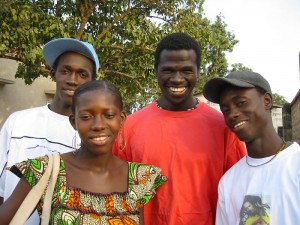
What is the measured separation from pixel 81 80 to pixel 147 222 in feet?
3.24

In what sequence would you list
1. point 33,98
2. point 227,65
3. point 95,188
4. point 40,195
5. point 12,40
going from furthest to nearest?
point 227,65, point 33,98, point 12,40, point 95,188, point 40,195

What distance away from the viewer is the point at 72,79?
8.08ft

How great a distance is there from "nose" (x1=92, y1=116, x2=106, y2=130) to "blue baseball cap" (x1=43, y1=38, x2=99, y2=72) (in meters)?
0.65

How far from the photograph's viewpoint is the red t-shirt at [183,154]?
229 centimetres

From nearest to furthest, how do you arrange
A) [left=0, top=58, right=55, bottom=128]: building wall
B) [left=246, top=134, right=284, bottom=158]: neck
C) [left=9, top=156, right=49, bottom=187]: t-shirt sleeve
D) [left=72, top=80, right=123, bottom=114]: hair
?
[left=9, top=156, right=49, bottom=187]: t-shirt sleeve, [left=72, top=80, right=123, bottom=114]: hair, [left=246, top=134, right=284, bottom=158]: neck, [left=0, top=58, right=55, bottom=128]: building wall

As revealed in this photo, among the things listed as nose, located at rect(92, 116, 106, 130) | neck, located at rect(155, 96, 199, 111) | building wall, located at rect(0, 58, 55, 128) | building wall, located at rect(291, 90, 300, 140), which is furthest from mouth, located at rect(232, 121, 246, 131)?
building wall, located at rect(0, 58, 55, 128)

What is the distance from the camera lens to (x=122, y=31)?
9.19m

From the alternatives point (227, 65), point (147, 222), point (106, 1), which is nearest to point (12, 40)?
point (106, 1)

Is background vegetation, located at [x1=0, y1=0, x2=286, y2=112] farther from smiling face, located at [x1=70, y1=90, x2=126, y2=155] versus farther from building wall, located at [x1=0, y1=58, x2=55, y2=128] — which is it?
smiling face, located at [x1=70, y1=90, x2=126, y2=155]

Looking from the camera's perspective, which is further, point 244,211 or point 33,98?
point 33,98

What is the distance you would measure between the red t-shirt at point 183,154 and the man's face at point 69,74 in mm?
408

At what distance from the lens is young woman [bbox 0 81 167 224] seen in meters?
1.84

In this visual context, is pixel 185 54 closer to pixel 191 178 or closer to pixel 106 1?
pixel 191 178

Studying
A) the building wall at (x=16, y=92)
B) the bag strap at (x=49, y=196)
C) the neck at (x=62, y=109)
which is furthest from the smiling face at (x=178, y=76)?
the building wall at (x=16, y=92)
